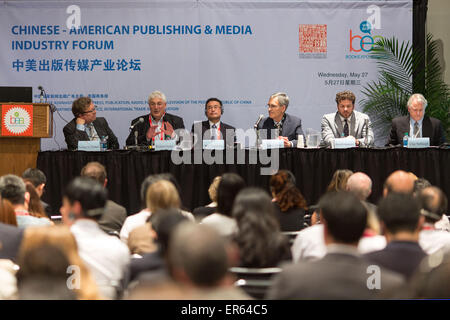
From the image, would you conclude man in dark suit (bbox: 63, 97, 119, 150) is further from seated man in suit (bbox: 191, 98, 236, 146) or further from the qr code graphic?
the qr code graphic

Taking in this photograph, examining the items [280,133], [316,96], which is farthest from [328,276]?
[316,96]

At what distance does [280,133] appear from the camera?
245 inches

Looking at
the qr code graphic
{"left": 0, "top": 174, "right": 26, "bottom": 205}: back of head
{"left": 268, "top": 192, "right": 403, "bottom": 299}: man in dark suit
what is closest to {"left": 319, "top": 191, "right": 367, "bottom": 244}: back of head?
{"left": 268, "top": 192, "right": 403, "bottom": 299}: man in dark suit

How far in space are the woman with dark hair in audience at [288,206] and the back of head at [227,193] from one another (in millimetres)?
385

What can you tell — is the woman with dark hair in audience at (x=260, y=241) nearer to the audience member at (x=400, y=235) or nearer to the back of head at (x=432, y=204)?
the audience member at (x=400, y=235)

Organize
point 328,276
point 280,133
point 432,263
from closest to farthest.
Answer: point 328,276 < point 432,263 < point 280,133

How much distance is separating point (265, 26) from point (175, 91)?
1343 millimetres

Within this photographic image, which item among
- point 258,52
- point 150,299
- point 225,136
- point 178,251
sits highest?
point 258,52

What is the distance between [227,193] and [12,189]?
1166 millimetres

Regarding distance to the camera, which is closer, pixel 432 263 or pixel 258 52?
pixel 432 263

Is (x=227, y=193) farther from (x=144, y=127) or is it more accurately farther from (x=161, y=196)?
(x=144, y=127)

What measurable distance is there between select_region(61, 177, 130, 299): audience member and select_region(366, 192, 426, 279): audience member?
102 cm

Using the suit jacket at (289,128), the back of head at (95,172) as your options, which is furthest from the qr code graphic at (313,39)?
the back of head at (95,172)

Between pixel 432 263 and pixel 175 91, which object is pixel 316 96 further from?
pixel 432 263
